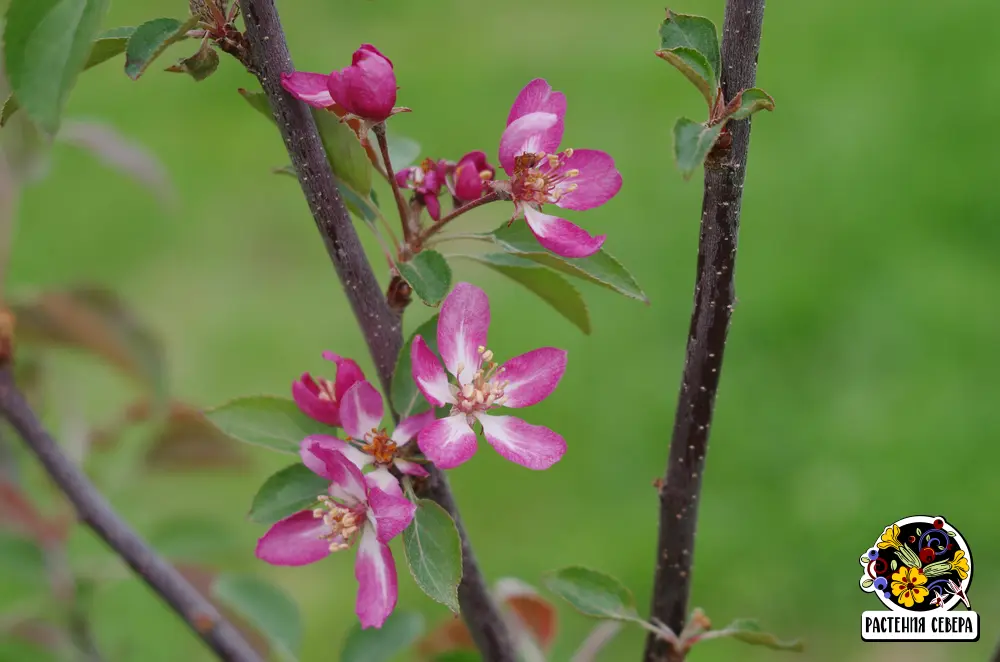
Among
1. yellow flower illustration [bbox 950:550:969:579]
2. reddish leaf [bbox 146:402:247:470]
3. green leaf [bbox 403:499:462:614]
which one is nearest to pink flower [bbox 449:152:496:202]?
green leaf [bbox 403:499:462:614]

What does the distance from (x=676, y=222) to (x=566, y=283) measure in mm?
2184

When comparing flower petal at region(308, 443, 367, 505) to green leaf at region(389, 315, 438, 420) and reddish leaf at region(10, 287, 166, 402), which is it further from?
reddish leaf at region(10, 287, 166, 402)

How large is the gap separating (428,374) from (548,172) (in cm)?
16

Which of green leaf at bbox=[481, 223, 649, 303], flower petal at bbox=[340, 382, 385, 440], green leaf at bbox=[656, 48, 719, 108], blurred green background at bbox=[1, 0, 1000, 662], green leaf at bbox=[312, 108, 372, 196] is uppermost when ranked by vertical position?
green leaf at bbox=[656, 48, 719, 108]

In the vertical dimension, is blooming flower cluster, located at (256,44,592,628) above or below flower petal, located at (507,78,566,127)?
below

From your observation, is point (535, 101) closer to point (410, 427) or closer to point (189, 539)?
point (410, 427)

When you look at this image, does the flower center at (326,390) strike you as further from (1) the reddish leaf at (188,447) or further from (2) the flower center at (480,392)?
(1) the reddish leaf at (188,447)

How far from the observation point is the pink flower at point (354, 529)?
64 cm

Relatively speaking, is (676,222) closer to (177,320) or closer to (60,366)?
(177,320)

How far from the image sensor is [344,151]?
71 centimetres

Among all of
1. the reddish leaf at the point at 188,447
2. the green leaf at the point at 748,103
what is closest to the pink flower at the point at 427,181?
the green leaf at the point at 748,103

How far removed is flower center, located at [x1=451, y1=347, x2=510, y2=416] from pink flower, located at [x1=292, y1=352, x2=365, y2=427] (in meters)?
0.07

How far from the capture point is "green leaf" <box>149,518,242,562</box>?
4.07ft

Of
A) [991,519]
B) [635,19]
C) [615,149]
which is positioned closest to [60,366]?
[991,519]
